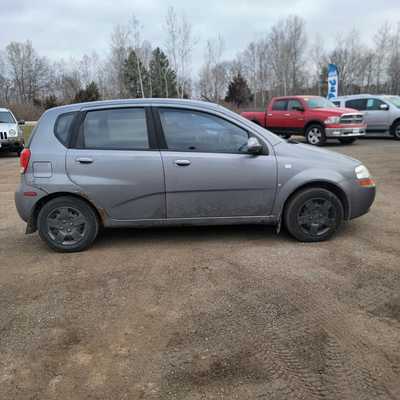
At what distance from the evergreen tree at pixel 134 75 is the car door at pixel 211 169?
43.0m

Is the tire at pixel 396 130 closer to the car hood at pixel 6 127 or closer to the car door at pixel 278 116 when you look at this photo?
the car door at pixel 278 116

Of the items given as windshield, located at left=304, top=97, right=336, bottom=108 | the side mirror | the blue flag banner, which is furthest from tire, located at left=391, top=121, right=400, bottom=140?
the side mirror

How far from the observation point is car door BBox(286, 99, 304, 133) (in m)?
15.1

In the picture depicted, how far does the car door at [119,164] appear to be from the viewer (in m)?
4.42

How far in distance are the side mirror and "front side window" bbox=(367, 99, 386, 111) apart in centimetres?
1346

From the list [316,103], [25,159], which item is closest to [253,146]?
[25,159]

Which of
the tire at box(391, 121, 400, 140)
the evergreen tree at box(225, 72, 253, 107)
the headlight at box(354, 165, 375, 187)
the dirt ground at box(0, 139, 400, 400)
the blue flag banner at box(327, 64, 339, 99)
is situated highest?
the evergreen tree at box(225, 72, 253, 107)

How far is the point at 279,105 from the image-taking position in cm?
1600

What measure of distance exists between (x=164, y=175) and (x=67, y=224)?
4.21 feet

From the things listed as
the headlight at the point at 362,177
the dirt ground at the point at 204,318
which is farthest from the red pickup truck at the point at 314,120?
the headlight at the point at 362,177

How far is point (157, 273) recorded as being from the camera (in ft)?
13.0

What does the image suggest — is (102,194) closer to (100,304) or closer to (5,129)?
(100,304)

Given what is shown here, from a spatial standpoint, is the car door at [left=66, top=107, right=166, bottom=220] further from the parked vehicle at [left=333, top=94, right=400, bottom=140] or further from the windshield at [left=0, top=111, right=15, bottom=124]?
the parked vehicle at [left=333, top=94, right=400, bottom=140]

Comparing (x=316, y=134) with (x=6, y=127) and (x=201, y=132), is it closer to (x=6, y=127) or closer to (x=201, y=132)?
(x=201, y=132)
